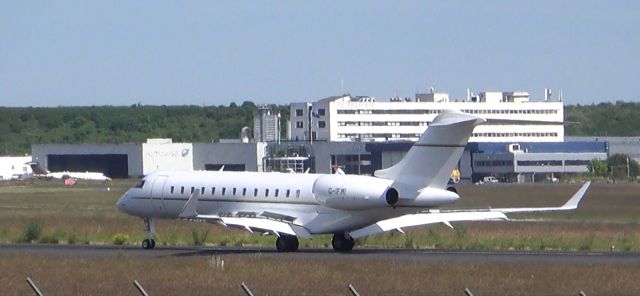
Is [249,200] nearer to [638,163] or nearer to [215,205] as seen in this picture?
[215,205]

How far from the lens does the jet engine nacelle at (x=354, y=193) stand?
4304 cm

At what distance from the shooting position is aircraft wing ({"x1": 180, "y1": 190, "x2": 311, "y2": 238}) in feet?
143

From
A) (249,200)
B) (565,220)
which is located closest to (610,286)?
(249,200)

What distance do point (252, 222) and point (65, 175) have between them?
98.1m

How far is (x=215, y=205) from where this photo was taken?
47875mm

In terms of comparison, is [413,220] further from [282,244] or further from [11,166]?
[11,166]

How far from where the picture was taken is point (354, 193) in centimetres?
4366

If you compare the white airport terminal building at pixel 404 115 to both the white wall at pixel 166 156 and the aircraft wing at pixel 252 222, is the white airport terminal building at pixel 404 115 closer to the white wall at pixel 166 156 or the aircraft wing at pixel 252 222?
the white wall at pixel 166 156

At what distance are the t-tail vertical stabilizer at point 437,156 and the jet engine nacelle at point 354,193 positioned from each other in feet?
1.38

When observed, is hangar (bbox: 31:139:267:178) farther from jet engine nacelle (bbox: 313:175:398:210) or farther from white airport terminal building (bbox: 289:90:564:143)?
jet engine nacelle (bbox: 313:175:398:210)

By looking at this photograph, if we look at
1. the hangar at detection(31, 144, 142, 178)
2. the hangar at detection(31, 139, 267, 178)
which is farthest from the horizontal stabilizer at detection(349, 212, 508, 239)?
the hangar at detection(31, 144, 142, 178)

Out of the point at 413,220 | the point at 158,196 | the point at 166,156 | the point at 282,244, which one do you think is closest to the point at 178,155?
the point at 166,156

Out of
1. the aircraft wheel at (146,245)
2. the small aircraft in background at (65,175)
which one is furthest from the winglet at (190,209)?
the small aircraft in background at (65,175)

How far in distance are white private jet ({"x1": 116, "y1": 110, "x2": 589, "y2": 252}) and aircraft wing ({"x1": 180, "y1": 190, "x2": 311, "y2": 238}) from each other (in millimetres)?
30
